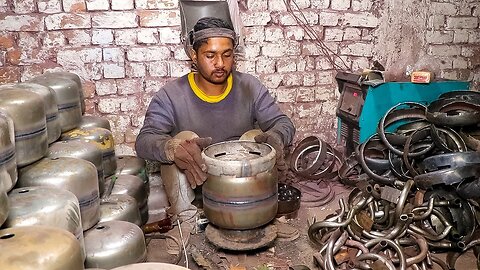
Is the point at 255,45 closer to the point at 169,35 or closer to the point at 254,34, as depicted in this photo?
the point at 254,34

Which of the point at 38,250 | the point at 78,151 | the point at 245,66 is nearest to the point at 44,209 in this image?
the point at 38,250

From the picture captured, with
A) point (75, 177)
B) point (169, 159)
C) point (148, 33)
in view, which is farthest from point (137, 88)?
point (75, 177)

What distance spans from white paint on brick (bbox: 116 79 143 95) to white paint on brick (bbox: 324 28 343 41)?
1606mm

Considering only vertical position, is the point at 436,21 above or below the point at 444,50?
above

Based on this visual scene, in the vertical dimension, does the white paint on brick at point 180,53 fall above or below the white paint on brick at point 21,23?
below

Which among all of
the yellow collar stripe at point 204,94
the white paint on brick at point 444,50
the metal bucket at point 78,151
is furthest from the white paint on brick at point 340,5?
the metal bucket at point 78,151

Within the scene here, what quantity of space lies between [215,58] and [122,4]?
3.16 ft

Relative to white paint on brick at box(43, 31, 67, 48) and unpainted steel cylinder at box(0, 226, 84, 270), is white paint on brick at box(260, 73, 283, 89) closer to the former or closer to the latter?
white paint on brick at box(43, 31, 67, 48)

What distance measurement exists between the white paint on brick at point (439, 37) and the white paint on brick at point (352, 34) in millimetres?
645

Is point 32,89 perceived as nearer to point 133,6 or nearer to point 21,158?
point 21,158

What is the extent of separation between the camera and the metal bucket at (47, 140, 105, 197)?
2.26m

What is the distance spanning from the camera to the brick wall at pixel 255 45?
3.33 m

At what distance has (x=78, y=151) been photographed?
2.30 meters

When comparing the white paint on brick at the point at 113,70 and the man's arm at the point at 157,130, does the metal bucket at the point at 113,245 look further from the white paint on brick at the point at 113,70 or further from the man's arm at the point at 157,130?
the white paint on brick at the point at 113,70
